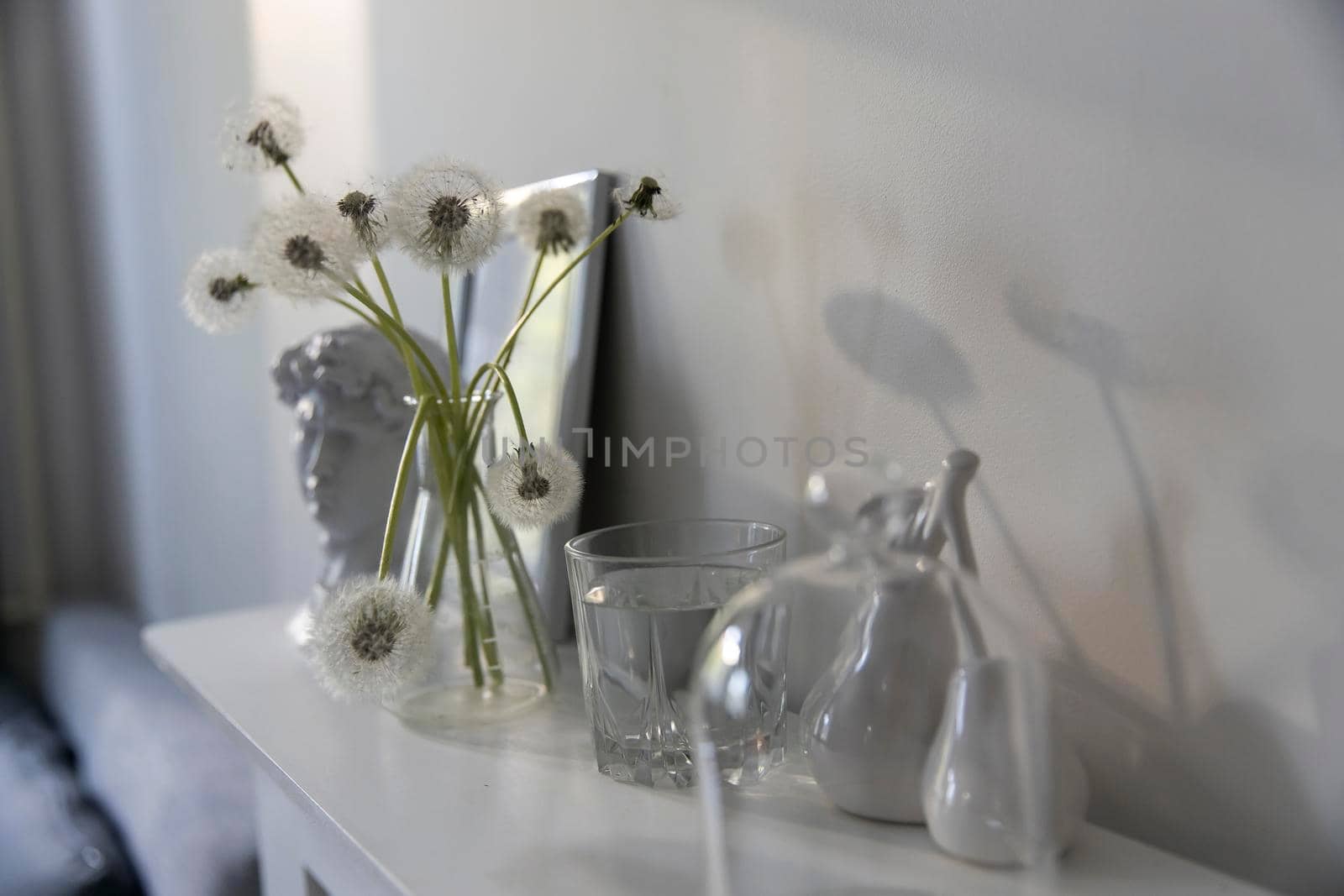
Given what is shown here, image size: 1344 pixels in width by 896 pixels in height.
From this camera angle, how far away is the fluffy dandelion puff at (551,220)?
0.71 m

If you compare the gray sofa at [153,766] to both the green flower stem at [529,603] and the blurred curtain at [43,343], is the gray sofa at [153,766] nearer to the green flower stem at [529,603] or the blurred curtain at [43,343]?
the green flower stem at [529,603]

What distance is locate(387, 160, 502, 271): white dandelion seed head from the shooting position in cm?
61

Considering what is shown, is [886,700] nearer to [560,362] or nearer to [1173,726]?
[1173,726]

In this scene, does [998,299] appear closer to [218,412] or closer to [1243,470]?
[1243,470]

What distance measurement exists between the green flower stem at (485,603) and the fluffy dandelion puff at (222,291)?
0.19 meters

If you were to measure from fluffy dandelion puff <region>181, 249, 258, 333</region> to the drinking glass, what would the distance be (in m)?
0.30

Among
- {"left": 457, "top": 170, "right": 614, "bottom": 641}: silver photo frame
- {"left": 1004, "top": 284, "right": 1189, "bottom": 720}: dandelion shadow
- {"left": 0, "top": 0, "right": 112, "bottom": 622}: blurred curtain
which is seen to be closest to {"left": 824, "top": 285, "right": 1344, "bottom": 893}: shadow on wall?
{"left": 1004, "top": 284, "right": 1189, "bottom": 720}: dandelion shadow

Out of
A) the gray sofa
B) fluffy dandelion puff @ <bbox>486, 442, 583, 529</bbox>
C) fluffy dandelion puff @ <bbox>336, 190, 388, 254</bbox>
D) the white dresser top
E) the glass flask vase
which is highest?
fluffy dandelion puff @ <bbox>336, 190, 388, 254</bbox>

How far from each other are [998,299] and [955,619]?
0.60 feet

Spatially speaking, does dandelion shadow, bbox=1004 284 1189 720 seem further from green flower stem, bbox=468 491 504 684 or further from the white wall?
green flower stem, bbox=468 491 504 684

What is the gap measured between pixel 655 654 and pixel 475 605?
20 cm

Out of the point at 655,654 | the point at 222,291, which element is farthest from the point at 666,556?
the point at 222,291

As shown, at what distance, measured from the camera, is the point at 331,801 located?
0.56m

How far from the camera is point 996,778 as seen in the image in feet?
1.34
